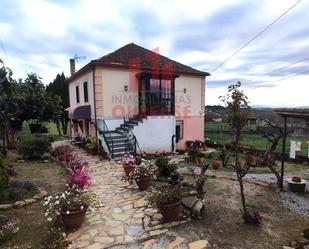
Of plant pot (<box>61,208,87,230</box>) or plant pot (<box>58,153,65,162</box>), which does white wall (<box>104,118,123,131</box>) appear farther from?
plant pot (<box>61,208,87,230</box>)

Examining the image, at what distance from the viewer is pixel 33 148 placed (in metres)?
11.7

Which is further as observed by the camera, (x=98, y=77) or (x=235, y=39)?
(x=98, y=77)

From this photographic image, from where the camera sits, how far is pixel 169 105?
14.3 meters

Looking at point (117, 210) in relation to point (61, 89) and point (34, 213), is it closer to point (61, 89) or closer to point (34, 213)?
point (34, 213)

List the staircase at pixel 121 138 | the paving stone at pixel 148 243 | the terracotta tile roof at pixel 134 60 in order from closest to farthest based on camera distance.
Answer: the paving stone at pixel 148 243, the staircase at pixel 121 138, the terracotta tile roof at pixel 134 60

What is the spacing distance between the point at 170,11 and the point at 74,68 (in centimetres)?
1490

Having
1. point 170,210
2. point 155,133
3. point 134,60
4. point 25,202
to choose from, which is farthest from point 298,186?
point 134,60

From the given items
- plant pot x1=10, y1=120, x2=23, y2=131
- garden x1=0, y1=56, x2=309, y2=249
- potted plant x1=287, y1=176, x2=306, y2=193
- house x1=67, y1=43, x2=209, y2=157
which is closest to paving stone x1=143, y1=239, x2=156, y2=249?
garden x1=0, y1=56, x2=309, y2=249

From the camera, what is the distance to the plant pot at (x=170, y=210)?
4.73m

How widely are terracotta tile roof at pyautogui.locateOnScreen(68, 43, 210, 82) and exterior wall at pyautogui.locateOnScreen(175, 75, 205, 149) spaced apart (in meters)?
0.67

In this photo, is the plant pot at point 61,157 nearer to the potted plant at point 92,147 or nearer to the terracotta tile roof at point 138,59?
the potted plant at point 92,147

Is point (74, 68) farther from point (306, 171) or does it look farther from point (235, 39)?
point (306, 171)

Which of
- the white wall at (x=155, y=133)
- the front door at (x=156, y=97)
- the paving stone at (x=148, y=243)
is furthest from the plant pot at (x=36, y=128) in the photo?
the paving stone at (x=148, y=243)

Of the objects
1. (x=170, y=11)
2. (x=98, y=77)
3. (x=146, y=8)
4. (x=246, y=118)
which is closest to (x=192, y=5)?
(x=170, y=11)
